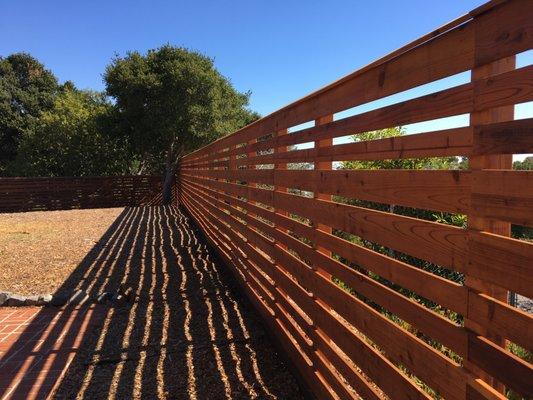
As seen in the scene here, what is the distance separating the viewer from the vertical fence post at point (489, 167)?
135cm

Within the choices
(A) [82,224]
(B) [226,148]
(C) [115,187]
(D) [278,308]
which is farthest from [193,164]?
(C) [115,187]

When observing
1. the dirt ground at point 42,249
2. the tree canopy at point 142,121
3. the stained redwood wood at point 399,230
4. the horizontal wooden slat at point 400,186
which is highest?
the tree canopy at point 142,121

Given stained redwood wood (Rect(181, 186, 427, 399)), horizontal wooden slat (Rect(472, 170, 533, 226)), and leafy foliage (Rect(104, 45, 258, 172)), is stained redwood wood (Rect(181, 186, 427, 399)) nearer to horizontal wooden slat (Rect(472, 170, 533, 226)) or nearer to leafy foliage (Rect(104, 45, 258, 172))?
horizontal wooden slat (Rect(472, 170, 533, 226))

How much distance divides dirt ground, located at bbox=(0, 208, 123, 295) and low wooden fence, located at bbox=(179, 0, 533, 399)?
4181mm

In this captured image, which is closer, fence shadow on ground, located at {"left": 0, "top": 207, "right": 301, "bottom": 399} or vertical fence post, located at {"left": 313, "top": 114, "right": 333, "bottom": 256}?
vertical fence post, located at {"left": 313, "top": 114, "right": 333, "bottom": 256}

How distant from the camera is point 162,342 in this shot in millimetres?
4004

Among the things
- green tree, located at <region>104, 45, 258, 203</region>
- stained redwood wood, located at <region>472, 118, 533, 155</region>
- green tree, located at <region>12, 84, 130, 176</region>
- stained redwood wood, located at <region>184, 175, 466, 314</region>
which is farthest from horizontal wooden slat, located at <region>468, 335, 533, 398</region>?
green tree, located at <region>12, 84, 130, 176</region>

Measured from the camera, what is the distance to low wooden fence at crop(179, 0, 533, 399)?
127 cm

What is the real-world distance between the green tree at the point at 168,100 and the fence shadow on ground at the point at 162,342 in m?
13.5

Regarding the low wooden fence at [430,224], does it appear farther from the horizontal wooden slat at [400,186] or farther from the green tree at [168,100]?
the green tree at [168,100]

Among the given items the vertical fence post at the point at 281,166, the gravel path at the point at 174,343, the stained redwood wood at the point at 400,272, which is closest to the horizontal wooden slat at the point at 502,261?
the stained redwood wood at the point at 400,272

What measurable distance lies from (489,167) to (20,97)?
35595mm

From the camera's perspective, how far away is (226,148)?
667cm

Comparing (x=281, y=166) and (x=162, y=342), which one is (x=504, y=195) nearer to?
(x=281, y=166)
